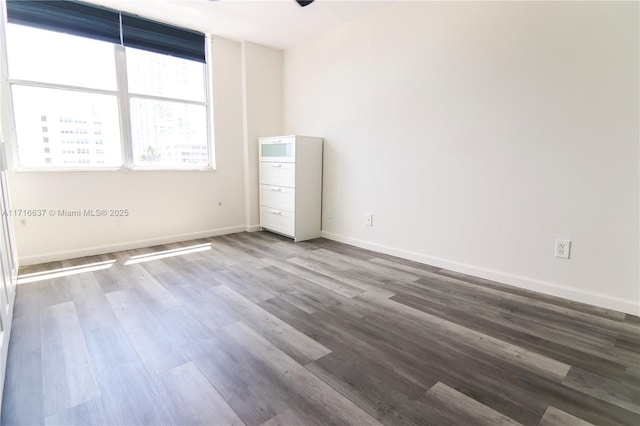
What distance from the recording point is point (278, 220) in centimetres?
407

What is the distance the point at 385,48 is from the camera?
3168mm

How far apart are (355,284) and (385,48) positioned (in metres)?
2.34

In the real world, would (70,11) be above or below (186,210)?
above

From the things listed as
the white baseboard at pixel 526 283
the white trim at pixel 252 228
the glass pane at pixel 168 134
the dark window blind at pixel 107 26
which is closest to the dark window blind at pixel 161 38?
the dark window blind at pixel 107 26

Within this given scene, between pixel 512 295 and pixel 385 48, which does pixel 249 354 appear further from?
pixel 385 48

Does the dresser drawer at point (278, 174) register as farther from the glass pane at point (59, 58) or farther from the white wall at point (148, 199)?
the glass pane at point (59, 58)

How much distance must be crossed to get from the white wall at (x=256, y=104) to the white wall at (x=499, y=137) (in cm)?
99

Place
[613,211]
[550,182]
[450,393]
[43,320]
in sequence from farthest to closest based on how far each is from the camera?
[550,182]
[613,211]
[43,320]
[450,393]

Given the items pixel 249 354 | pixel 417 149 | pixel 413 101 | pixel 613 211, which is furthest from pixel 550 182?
pixel 249 354

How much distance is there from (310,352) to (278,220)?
2569 millimetres

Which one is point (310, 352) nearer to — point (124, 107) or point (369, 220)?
point (369, 220)

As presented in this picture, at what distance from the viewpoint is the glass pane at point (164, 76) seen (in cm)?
342

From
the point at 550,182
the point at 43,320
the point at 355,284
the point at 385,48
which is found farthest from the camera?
the point at 385,48

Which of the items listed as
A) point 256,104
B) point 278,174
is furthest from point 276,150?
point 256,104
